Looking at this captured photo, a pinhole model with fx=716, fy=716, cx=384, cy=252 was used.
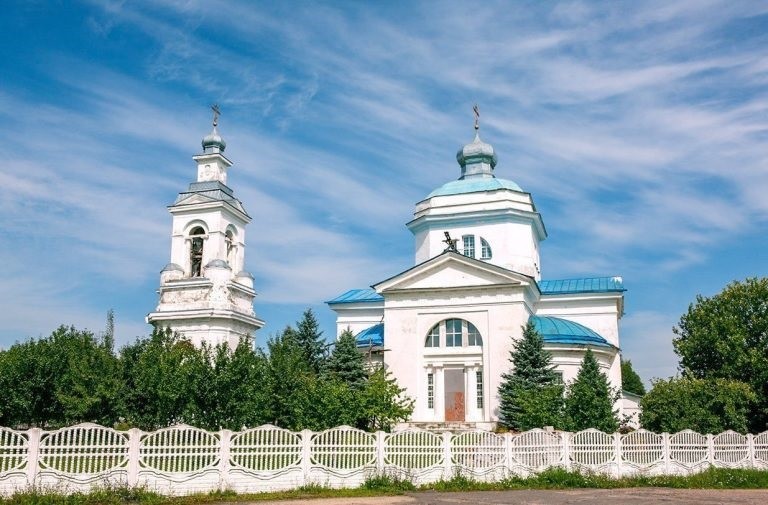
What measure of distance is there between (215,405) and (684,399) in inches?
574

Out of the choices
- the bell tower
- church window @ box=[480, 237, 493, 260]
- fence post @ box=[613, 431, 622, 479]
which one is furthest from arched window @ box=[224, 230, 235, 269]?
fence post @ box=[613, 431, 622, 479]

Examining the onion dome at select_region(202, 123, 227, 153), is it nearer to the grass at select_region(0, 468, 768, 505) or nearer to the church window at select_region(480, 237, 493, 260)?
the church window at select_region(480, 237, 493, 260)

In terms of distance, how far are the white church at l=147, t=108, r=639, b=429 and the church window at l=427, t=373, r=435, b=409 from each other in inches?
1.7

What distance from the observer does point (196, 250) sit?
105 feet

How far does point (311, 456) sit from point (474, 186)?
20.4 m

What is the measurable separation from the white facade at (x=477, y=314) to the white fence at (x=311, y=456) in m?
9.39

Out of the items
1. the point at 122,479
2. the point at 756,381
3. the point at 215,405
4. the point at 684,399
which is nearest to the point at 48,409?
the point at 215,405

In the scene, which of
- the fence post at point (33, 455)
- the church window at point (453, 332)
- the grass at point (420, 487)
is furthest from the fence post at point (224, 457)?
the church window at point (453, 332)

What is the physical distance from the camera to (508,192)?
31.4 metres

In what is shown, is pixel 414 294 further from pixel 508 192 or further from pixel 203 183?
pixel 203 183

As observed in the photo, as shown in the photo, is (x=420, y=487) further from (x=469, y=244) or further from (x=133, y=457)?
(x=469, y=244)

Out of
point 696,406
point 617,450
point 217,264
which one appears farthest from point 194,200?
point 617,450

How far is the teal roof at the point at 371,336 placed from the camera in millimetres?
28828

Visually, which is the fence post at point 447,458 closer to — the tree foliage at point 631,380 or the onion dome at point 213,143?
the onion dome at point 213,143
